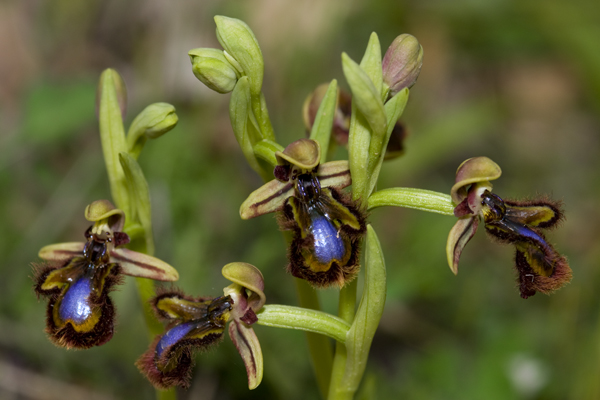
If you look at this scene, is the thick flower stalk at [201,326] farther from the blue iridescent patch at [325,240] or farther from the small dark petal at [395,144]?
the small dark petal at [395,144]

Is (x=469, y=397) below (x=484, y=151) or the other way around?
below

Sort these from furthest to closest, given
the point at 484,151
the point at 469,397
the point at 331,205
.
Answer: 1. the point at 484,151
2. the point at 469,397
3. the point at 331,205

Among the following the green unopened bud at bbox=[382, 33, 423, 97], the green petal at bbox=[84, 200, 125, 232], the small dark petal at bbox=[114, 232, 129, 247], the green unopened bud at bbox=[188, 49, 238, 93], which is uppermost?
the green unopened bud at bbox=[188, 49, 238, 93]

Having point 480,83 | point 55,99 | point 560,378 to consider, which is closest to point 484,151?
point 480,83

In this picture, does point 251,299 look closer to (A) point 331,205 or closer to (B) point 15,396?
(A) point 331,205

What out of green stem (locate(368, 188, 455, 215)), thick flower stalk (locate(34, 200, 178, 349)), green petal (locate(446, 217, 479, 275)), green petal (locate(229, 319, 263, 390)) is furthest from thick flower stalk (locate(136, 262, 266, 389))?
green petal (locate(446, 217, 479, 275))

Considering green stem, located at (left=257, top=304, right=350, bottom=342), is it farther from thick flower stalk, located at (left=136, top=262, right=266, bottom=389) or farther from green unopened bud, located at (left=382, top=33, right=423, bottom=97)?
green unopened bud, located at (left=382, top=33, right=423, bottom=97)
